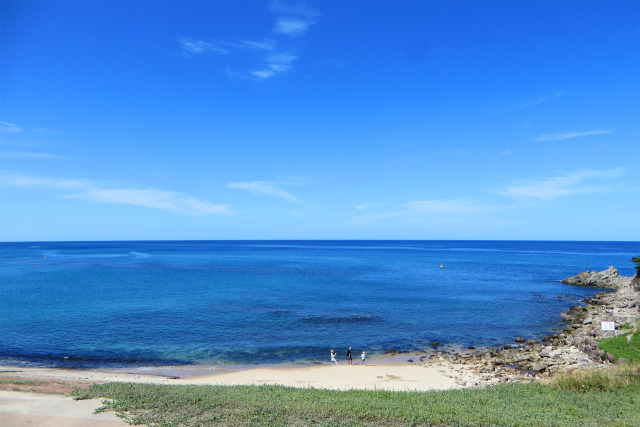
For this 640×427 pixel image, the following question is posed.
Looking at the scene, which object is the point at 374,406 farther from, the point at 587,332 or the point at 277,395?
the point at 587,332

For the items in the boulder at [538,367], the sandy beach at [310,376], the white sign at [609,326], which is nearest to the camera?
the sandy beach at [310,376]

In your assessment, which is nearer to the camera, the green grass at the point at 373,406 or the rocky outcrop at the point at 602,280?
the green grass at the point at 373,406

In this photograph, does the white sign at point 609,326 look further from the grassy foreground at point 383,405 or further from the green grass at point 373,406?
the green grass at point 373,406

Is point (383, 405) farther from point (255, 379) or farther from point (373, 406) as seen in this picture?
point (255, 379)

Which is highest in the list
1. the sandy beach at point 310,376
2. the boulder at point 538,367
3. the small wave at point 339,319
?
the boulder at point 538,367

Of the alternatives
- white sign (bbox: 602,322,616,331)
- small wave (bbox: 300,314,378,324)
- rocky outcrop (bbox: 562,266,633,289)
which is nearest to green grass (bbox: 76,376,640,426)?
white sign (bbox: 602,322,616,331)

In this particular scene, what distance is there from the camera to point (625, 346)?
2705 centimetres

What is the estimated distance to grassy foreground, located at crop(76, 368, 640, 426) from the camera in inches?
559

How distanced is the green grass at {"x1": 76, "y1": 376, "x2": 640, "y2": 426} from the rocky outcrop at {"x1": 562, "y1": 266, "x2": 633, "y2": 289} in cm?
6165

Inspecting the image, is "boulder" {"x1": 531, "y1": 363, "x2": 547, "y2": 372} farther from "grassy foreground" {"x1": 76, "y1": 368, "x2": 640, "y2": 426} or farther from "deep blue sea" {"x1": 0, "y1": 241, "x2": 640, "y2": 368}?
"deep blue sea" {"x1": 0, "y1": 241, "x2": 640, "y2": 368}

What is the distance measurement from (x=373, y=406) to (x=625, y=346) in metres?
22.2

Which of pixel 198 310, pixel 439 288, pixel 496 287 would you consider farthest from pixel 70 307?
pixel 496 287

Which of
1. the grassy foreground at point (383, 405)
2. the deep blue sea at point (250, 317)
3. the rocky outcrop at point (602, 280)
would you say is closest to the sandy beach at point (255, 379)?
the grassy foreground at point (383, 405)

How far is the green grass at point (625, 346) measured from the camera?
83.1 feet
